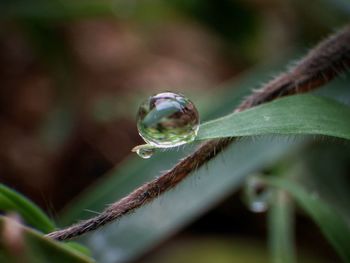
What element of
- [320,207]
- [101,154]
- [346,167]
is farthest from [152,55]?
[320,207]

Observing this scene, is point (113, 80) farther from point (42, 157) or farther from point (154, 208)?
point (154, 208)

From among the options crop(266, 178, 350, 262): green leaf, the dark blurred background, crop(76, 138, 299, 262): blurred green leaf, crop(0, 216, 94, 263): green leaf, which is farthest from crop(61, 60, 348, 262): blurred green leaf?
crop(0, 216, 94, 263): green leaf

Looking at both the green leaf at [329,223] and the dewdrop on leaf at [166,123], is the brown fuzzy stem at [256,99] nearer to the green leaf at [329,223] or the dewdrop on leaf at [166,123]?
the dewdrop on leaf at [166,123]

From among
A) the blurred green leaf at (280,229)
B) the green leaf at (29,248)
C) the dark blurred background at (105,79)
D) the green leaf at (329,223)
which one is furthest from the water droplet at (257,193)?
the green leaf at (29,248)

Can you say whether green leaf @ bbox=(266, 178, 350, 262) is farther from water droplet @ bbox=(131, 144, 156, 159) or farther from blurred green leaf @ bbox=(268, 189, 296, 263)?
water droplet @ bbox=(131, 144, 156, 159)

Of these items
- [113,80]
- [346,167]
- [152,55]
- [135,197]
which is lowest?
[135,197]

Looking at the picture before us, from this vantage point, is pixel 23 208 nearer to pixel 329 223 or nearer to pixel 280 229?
pixel 329 223
